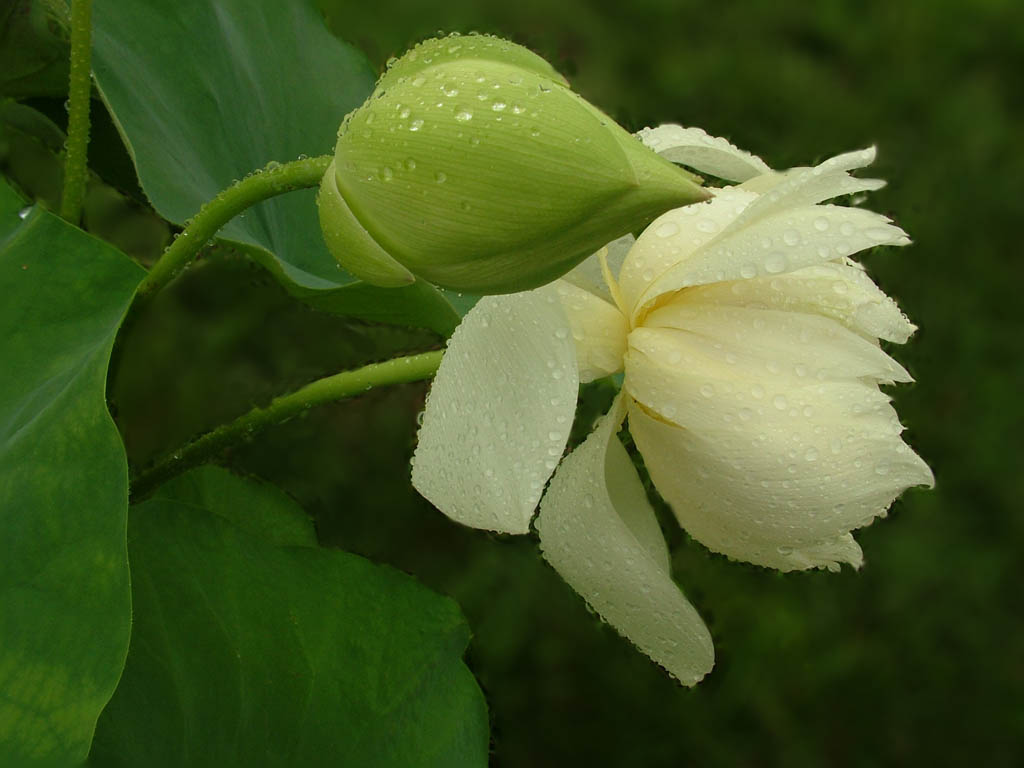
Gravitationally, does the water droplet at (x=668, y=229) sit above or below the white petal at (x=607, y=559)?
above

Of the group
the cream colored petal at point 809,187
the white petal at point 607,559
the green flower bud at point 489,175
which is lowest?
the white petal at point 607,559

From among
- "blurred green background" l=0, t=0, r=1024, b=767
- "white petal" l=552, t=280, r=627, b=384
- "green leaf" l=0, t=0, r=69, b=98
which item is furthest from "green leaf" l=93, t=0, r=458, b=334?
"blurred green background" l=0, t=0, r=1024, b=767

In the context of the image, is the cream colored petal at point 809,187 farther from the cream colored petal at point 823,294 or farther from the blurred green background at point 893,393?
the blurred green background at point 893,393

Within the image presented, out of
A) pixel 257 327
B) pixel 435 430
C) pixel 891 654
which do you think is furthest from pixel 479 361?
pixel 891 654

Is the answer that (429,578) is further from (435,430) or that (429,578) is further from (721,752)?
(435,430)

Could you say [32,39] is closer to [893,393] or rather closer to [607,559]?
[607,559]

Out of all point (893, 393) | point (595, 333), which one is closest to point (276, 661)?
point (595, 333)

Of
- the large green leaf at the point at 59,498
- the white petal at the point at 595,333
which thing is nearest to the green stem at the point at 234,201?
the large green leaf at the point at 59,498
